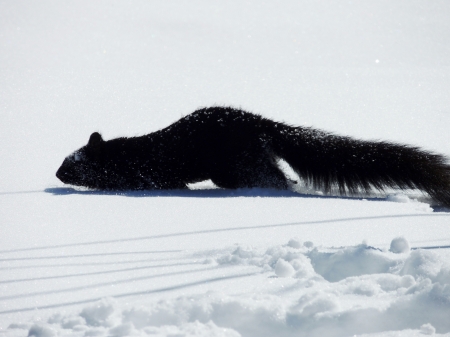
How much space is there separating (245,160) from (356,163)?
1.13 meters

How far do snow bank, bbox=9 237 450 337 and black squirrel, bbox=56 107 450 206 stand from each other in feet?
9.13

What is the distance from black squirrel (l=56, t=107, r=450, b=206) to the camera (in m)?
5.06

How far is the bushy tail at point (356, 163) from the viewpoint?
4.91m

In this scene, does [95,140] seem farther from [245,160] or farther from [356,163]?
[356,163]

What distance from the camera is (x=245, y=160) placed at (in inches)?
210

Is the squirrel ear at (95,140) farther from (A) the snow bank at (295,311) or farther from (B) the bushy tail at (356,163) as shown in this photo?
(A) the snow bank at (295,311)

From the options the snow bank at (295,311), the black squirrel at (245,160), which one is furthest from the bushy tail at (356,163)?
the snow bank at (295,311)

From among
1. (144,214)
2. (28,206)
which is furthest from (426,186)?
(28,206)

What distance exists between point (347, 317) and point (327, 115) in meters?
8.67

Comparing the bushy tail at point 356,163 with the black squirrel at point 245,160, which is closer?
the bushy tail at point 356,163

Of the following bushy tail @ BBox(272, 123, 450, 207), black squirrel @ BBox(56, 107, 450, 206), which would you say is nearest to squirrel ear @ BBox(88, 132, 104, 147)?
black squirrel @ BBox(56, 107, 450, 206)

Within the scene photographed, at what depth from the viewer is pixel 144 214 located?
407 cm

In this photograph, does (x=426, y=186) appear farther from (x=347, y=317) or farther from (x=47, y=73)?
(x=47, y=73)

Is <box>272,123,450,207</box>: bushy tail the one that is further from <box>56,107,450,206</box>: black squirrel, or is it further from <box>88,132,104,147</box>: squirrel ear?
<box>88,132,104,147</box>: squirrel ear
